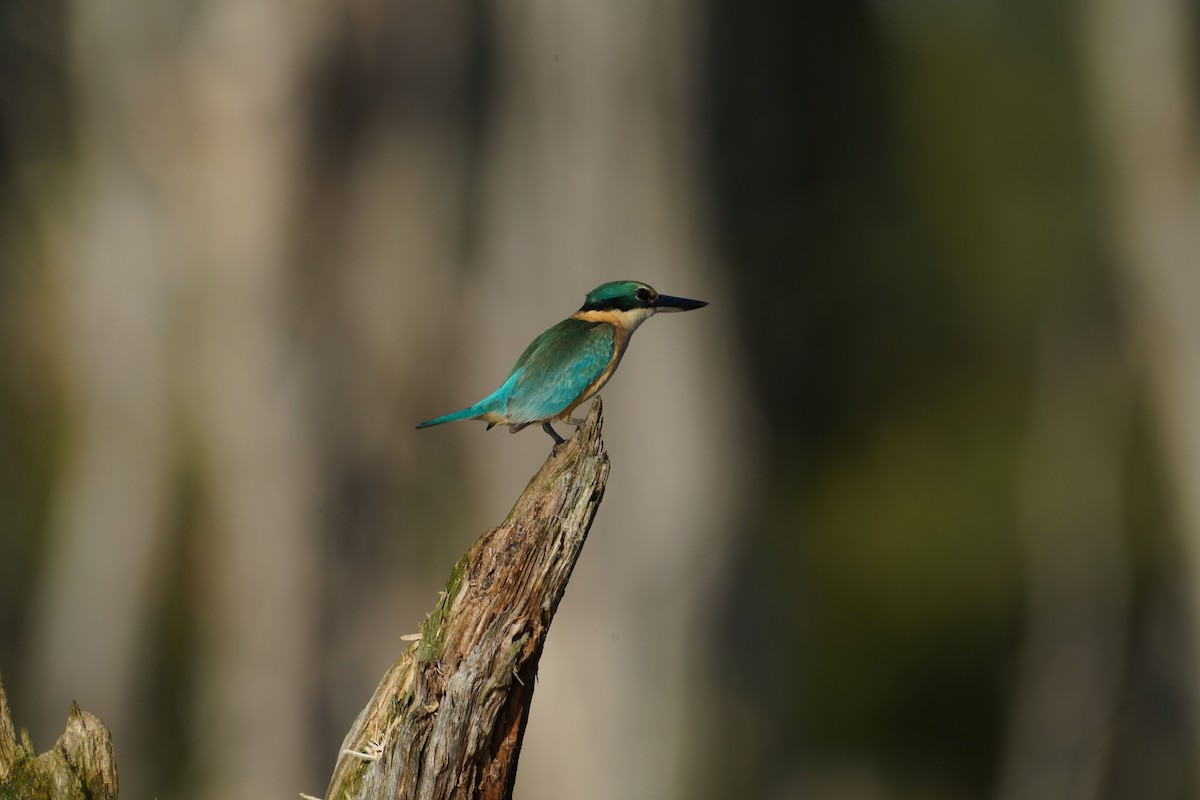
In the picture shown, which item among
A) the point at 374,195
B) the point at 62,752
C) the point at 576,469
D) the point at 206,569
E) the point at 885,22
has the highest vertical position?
the point at 885,22

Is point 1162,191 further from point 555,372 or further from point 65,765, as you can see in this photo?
point 65,765

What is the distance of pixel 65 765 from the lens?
2.04 meters

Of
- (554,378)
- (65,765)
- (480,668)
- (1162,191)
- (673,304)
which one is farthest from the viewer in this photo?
(1162,191)

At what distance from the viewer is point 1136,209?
285 inches

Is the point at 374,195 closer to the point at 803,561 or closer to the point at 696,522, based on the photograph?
the point at 696,522

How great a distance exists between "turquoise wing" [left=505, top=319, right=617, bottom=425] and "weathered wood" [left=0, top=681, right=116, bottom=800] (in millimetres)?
1223

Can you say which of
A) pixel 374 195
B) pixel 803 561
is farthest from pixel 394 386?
pixel 803 561

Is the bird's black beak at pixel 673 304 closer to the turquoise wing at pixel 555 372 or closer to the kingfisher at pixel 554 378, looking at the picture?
the kingfisher at pixel 554 378

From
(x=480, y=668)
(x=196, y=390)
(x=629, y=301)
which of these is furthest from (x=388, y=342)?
(x=480, y=668)

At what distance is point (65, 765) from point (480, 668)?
0.62 metres

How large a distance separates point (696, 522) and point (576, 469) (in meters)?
3.86

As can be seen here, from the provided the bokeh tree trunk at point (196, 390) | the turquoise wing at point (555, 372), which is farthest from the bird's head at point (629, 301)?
the bokeh tree trunk at point (196, 390)

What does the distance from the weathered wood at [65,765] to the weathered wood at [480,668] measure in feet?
1.20

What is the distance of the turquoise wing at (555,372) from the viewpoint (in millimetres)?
3041
